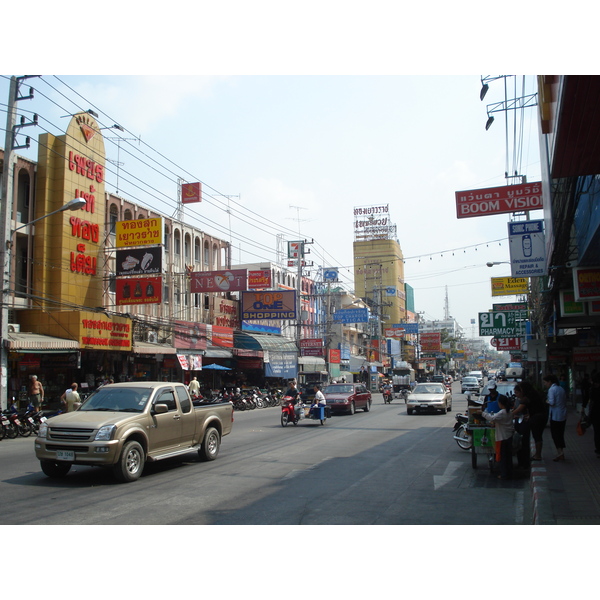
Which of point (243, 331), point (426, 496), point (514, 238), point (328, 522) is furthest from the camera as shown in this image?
point (243, 331)

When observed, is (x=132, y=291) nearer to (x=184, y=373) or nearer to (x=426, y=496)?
(x=184, y=373)

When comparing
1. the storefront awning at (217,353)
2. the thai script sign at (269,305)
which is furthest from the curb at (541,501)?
the thai script sign at (269,305)

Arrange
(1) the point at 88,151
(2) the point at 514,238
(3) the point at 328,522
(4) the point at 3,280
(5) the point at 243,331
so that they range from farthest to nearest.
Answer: (5) the point at 243,331 → (1) the point at 88,151 → (4) the point at 3,280 → (2) the point at 514,238 → (3) the point at 328,522

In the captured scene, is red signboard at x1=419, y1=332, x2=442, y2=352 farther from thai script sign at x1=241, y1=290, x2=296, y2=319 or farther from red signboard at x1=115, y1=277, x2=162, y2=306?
red signboard at x1=115, y1=277, x2=162, y2=306

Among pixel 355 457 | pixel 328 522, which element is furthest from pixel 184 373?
pixel 328 522

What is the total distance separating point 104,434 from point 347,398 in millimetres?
19857

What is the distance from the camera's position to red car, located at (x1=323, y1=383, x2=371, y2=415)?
28.7 metres

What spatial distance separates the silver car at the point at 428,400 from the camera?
2869 centimetres

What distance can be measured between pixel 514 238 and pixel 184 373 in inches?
920

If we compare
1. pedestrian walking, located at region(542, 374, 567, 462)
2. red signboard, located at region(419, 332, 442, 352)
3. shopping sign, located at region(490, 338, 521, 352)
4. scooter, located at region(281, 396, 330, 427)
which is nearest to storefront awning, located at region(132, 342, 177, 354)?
scooter, located at region(281, 396, 330, 427)

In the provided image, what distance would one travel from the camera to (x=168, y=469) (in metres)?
12.0

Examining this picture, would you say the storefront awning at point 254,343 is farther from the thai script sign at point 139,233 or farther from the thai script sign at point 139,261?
the thai script sign at point 139,233

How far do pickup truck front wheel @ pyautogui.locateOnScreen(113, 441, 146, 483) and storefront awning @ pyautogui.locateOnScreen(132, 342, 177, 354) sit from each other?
17.9 metres

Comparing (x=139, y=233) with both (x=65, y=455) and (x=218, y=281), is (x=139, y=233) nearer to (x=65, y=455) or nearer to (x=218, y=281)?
(x=218, y=281)
